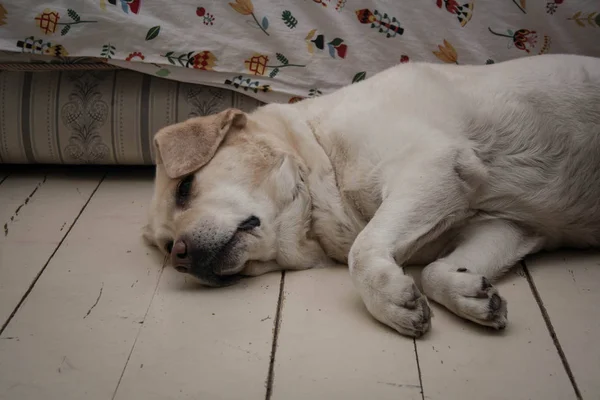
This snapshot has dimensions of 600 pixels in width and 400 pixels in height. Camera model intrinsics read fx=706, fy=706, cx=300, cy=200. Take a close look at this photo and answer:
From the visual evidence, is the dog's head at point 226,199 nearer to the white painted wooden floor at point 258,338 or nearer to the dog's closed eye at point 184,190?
the dog's closed eye at point 184,190

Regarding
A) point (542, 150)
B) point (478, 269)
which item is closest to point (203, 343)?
point (478, 269)

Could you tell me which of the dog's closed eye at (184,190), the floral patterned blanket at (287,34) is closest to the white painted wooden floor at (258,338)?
the dog's closed eye at (184,190)

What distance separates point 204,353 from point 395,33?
5.62ft

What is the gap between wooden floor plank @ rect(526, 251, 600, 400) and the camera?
1943 millimetres

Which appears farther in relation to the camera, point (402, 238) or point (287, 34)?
point (287, 34)

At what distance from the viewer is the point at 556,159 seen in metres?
2.45

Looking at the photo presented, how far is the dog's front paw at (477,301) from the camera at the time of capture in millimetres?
2096

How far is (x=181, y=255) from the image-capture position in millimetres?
2361

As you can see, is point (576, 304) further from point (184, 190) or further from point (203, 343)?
point (184, 190)

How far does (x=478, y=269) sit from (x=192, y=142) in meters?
1.08

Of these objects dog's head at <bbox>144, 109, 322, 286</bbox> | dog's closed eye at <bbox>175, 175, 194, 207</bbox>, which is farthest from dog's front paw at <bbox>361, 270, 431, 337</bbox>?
dog's closed eye at <bbox>175, 175, 194, 207</bbox>

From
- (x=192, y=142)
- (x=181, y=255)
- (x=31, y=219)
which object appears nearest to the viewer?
(x=181, y=255)

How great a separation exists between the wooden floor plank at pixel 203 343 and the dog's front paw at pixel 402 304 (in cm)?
37

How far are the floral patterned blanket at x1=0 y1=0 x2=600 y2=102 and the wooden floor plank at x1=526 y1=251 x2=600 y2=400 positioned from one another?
103 centimetres
